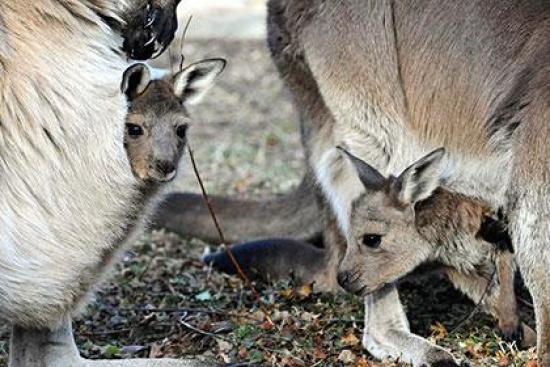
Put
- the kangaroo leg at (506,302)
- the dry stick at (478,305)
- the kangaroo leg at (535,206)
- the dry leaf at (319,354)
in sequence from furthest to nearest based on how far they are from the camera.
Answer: the dry stick at (478,305), the kangaroo leg at (506,302), the dry leaf at (319,354), the kangaroo leg at (535,206)

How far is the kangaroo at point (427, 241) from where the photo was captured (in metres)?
4.62

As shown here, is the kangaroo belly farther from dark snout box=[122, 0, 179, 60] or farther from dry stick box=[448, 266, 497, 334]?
dry stick box=[448, 266, 497, 334]

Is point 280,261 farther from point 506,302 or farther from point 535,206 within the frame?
point 535,206

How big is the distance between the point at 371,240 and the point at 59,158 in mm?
1369

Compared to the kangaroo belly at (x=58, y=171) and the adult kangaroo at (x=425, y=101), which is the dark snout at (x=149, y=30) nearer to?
the kangaroo belly at (x=58, y=171)

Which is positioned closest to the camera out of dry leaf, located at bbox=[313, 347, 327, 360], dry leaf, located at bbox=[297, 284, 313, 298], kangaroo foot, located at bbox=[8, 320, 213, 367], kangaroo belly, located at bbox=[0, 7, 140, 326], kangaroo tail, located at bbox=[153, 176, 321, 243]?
kangaroo belly, located at bbox=[0, 7, 140, 326]

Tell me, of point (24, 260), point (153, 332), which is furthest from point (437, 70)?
point (24, 260)

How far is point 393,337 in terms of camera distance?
459cm

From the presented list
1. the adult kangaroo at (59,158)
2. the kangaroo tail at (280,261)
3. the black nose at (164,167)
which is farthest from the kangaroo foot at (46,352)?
the kangaroo tail at (280,261)

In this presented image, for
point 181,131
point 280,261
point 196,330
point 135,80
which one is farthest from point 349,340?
point 135,80

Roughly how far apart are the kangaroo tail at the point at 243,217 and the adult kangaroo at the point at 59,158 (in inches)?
74.2

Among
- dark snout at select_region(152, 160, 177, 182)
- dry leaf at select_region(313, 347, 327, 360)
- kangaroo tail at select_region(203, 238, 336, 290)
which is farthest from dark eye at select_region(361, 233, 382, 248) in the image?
dark snout at select_region(152, 160, 177, 182)

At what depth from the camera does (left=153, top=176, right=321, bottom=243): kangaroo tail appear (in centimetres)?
592

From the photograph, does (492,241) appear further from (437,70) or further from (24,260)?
(24,260)
